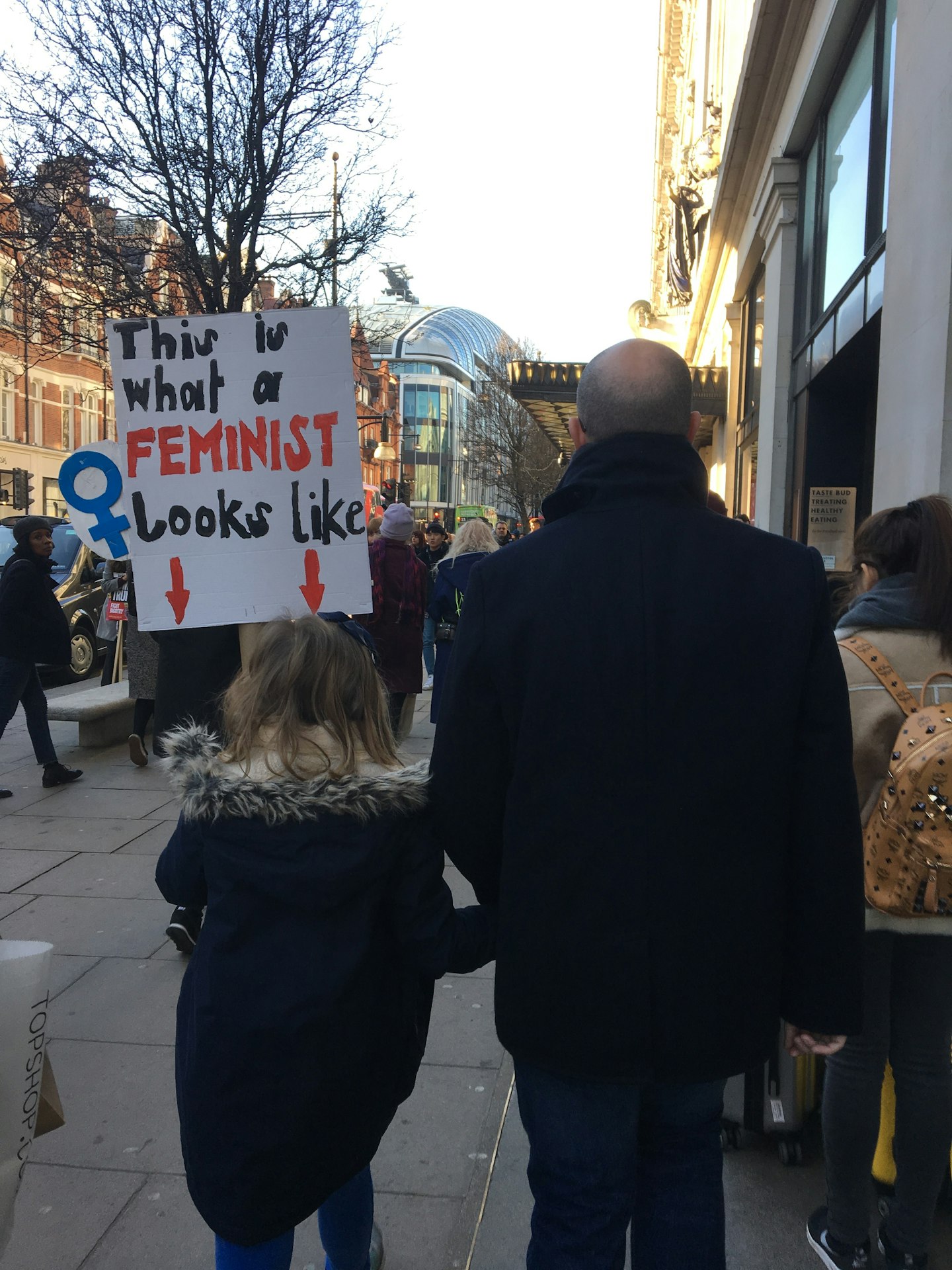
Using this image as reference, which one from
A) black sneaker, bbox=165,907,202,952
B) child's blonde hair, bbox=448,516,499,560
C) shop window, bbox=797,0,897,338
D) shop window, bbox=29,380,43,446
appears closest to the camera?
black sneaker, bbox=165,907,202,952

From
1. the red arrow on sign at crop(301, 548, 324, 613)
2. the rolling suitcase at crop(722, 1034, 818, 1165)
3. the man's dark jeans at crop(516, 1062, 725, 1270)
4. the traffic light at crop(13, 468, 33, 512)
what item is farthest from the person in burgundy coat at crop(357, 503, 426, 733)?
the traffic light at crop(13, 468, 33, 512)

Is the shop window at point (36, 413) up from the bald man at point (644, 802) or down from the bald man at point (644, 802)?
up

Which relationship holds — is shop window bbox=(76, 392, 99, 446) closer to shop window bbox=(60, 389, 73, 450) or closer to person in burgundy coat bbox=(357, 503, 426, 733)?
shop window bbox=(60, 389, 73, 450)

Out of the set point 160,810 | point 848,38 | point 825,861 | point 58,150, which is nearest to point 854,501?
point 848,38

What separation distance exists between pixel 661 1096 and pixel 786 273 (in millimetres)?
9653

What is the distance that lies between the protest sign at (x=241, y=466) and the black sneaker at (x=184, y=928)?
1.28 meters

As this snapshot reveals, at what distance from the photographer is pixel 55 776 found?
24.5 ft

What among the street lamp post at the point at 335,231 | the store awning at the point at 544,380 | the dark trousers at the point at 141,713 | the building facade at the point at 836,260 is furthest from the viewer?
the store awning at the point at 544,380

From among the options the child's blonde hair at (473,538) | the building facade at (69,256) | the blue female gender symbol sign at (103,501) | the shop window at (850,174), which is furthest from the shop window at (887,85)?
the building facade at (69,256)

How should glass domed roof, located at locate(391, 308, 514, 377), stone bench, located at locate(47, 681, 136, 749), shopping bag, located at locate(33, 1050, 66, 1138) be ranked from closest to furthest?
shopping bag, located at locate(33, 1050, 66, 1138), stone bench, located at locate(47, 681, 136, 749), glass domed roof, located at locate(391, 308, 514, 377)

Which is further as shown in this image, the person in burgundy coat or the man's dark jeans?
the person in burgundy coat

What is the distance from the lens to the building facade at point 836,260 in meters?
4.83

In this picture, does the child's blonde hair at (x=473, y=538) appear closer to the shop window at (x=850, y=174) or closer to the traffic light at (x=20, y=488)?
the shop window at (x=850, y=174)

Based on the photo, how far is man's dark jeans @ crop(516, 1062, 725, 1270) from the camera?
1796mm
